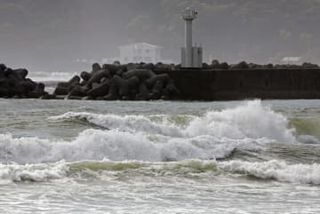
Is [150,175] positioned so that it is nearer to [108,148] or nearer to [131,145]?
[108,148]

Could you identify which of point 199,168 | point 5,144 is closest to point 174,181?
point 199,168

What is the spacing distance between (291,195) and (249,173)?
167 cm

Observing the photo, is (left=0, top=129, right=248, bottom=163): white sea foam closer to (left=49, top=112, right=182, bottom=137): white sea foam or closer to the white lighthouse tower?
(left=49, top=112, right=182, bottom=137): white sea foam

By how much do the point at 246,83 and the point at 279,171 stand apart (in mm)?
34240

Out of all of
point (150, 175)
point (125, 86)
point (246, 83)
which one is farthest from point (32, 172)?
point (246, 83)

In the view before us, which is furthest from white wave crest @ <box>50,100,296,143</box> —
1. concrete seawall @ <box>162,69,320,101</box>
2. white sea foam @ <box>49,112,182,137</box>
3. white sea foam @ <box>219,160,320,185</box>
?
concrete seawall @ <box>162,69,320,101</box>

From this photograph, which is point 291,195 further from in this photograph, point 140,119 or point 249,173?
point 140,119

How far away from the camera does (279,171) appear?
1109 cm

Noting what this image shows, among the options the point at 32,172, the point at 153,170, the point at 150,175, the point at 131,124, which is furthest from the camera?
the point at 131,124

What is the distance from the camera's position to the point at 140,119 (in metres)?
17.6

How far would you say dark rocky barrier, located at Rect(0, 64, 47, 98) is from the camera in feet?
141

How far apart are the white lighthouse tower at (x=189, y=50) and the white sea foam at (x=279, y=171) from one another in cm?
3212

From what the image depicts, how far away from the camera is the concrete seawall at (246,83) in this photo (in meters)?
43.4

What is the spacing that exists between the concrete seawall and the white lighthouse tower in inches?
36.9
